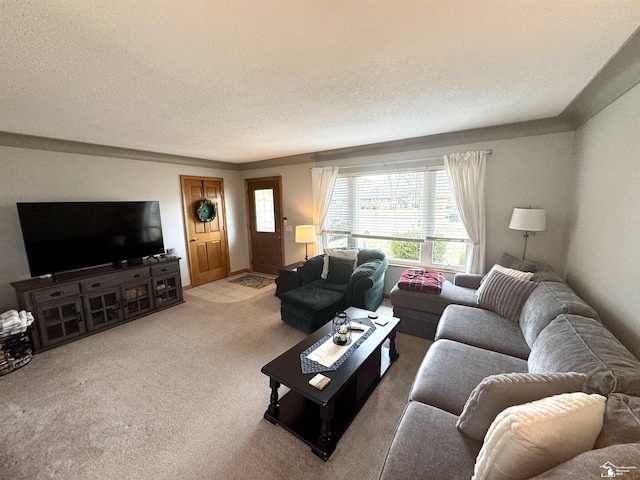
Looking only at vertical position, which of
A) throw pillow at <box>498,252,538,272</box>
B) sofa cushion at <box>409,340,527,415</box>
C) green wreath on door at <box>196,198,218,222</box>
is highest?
green wreath on door at <box>196,198,218,222</box>

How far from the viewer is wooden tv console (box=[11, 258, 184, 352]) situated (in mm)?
2854

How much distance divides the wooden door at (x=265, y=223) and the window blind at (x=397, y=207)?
1.29m

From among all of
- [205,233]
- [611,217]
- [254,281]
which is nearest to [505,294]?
[611,217]

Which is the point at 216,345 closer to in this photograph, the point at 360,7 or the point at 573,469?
the point at 573,469

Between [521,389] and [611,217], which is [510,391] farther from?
[611,217]

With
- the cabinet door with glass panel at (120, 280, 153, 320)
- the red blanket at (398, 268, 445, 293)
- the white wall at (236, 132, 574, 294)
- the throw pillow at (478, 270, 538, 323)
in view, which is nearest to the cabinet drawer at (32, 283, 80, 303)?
the cabinet door with glass panel at (120, 280, 153, 320)

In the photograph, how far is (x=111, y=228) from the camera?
11.8 feet

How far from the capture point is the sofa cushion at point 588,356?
3.69 ft

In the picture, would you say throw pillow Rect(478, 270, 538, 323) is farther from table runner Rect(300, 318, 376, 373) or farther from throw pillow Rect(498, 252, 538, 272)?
table runner Rect(300, 318, 376, 373)

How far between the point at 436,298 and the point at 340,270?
137 cm

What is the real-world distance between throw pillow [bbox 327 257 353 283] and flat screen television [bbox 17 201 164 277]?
2733 mm

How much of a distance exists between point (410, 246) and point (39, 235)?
4.79m

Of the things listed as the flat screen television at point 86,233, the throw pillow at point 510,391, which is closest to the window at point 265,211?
the flat screen television at point 86,233

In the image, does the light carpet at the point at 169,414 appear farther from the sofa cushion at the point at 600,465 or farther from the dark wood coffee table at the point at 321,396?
the sofa cushion at the point at 600,465
